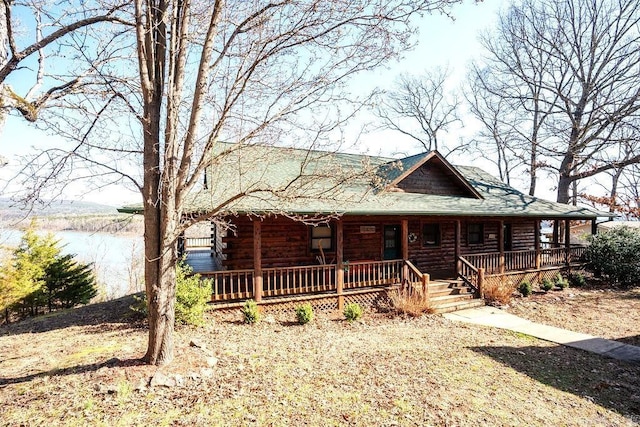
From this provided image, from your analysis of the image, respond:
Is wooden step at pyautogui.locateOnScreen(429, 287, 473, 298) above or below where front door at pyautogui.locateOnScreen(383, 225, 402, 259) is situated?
below

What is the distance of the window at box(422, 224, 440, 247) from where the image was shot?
1506cm

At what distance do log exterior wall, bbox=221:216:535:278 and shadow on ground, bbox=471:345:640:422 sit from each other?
604 cm

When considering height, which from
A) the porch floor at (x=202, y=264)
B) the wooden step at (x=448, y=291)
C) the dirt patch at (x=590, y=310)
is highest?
the porch floor at (x=202, y=264)

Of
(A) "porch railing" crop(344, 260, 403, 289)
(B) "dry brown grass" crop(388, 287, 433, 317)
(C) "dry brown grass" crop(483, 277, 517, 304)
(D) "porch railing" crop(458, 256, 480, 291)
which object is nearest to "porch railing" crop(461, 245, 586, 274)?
(D) "porch railing" crop(458, 256, 480, 291)

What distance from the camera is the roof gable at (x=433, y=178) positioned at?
14.5 metres

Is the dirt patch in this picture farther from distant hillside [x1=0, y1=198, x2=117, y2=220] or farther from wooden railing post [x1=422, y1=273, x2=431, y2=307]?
distant hillside [x1=0, y1=198, x2=117, y2=220]

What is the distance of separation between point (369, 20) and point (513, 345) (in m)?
8.12

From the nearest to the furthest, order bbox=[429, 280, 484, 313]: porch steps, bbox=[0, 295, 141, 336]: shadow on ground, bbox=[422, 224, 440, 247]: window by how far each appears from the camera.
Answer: bbox=[0, 295, 141, 336]: shadow on ground
bbox=[429, 280, 484, 313]: porch steps
bbox=[422, 224, 440, 247]: window

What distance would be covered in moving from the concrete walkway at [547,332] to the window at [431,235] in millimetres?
3913

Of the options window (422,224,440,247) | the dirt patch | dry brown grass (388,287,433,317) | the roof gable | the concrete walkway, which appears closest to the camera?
→ the concrete walkway

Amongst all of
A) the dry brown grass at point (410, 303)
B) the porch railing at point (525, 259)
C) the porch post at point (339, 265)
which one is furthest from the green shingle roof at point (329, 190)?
the dry brown grass at point (410, 303)

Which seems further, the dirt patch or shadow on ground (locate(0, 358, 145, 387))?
the dirt patch

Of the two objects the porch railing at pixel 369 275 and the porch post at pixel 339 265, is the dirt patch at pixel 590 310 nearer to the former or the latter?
the porch railing at pixel 369 275

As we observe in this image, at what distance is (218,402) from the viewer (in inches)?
189
